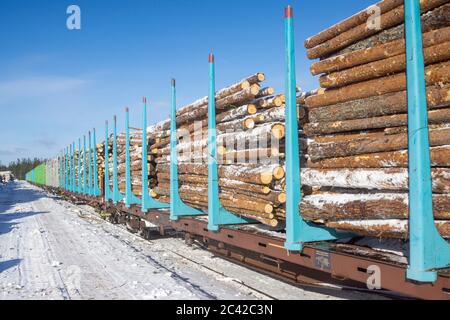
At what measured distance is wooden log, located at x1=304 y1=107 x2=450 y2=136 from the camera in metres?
3.78

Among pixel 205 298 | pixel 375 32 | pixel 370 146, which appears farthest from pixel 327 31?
pixel 205 298

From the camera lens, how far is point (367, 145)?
434 centimetres

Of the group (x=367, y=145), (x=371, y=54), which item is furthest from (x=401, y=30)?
(x=367, y=145)

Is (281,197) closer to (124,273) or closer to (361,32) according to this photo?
(361,32)

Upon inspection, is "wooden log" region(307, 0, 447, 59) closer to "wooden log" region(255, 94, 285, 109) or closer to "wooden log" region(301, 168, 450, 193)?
"wooden log" region(255, 94, 285, 109)

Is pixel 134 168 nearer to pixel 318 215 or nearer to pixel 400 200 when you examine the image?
pixel 318 215

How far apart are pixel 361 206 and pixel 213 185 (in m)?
3.11

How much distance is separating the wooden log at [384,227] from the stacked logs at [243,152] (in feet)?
4.64

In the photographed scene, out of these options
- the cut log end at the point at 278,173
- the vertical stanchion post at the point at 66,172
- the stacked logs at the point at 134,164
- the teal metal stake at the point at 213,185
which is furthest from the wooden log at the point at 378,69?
the vertical stanchion post at the point at 66,172

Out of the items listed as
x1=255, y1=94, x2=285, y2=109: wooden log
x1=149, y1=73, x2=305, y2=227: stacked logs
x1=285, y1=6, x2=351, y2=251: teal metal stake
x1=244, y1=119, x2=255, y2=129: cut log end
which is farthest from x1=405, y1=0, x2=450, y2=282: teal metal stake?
x1=244, y1=119, x2=255, y2=129: cut log end

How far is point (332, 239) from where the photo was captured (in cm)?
524

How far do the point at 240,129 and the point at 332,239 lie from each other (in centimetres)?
271

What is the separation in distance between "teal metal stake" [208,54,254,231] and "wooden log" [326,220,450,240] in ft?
8.55

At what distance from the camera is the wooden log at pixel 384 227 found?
3629 millimetres
